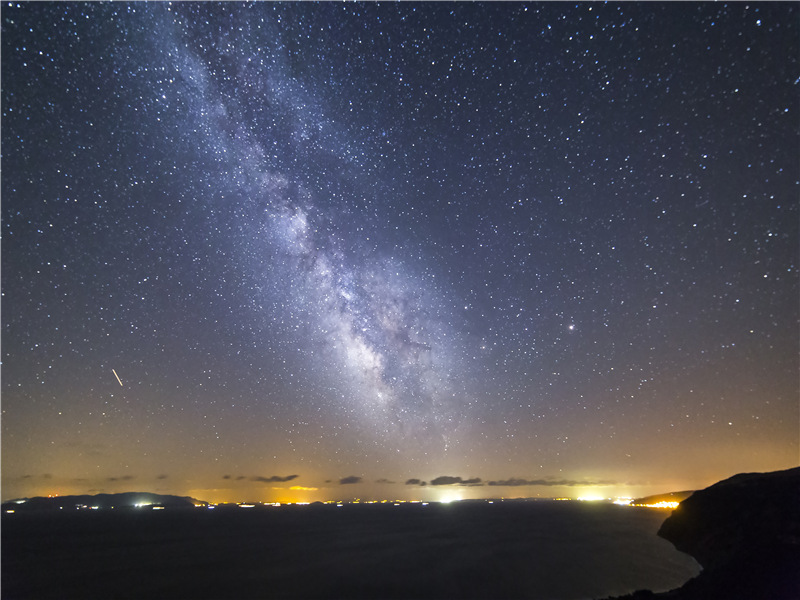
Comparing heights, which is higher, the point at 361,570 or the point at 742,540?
the point at 742,540

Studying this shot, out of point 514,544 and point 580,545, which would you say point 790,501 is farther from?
point 514,544

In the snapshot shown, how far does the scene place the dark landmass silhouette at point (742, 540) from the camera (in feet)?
73.7

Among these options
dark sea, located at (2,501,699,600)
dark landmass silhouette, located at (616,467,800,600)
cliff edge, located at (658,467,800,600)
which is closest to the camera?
dark landmass silhouette, located at (616,467,800,600)

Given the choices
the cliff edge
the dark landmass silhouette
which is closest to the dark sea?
the dark landmass silhouette

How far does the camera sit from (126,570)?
3712cm

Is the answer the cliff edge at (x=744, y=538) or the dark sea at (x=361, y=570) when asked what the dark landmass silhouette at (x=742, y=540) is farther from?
the dark sea at (x=361, y=570)

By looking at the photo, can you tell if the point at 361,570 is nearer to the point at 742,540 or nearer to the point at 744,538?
the point at 742,540

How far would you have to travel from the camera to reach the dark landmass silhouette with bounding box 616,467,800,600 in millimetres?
22469

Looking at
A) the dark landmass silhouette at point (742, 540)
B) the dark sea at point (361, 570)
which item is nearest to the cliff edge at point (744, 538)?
the dark landmass silhouette at point (742, 540)

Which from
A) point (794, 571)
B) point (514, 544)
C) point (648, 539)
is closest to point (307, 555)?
point (514, 544)

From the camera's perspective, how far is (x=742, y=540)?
32125 mm

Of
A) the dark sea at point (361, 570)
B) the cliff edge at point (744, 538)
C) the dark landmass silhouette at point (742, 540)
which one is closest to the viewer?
the dark landmass silhouette at point (742, 540)

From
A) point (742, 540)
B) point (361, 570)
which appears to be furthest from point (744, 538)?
point (361, 570)

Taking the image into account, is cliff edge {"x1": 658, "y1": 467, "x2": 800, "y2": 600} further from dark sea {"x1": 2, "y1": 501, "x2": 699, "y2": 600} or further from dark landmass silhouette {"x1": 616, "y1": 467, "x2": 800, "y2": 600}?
dark sea {"x1": 2, "y1": 501, "x2": 699, "y2": 600}
